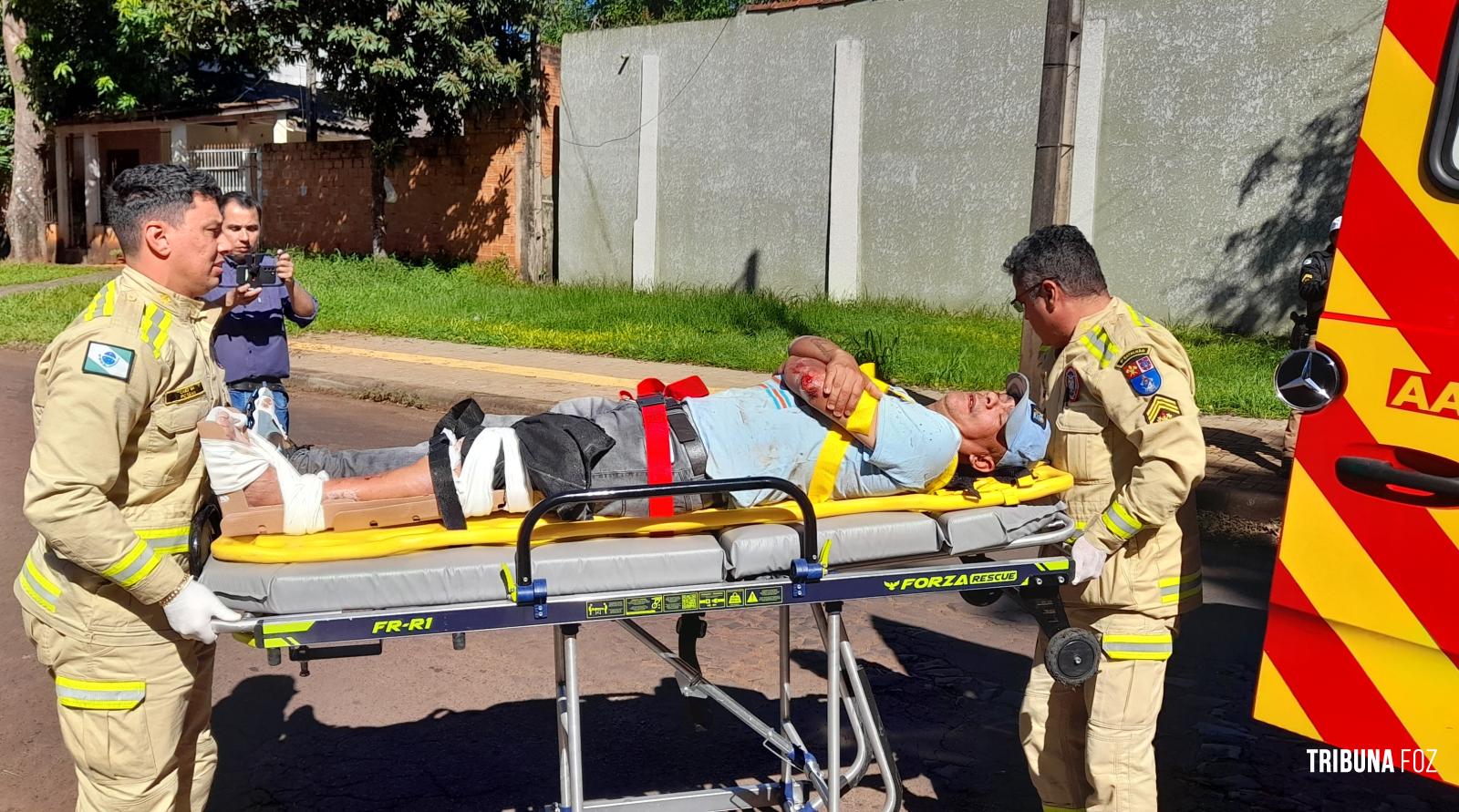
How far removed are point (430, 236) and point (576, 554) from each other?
55.8 ft

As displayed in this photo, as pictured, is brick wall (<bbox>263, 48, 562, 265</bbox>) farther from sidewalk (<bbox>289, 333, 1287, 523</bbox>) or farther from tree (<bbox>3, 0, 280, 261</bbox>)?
sidewalk (<bbox>289, 333, 1287, 523</bbox>)

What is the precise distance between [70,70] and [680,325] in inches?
575

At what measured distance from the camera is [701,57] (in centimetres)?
1528

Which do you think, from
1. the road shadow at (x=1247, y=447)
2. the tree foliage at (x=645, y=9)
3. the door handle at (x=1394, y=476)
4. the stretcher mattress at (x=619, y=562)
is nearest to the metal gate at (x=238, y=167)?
the tree foliage at (x=645, y=9)

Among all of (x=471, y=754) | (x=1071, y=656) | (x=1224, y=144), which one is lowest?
(x=471, y=754)

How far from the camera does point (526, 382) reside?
9.95 meters

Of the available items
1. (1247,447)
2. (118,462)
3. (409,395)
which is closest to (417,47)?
(409,395)

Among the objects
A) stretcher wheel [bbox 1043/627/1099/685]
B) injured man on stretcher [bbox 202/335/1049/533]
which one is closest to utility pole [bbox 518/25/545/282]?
injured man on stretcher [bbox 202/335/1049/533]

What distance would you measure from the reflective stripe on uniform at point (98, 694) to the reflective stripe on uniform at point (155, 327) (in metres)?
0.74

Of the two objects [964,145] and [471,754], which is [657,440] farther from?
[964,145]

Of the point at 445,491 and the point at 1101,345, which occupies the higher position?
the point at 1101,345

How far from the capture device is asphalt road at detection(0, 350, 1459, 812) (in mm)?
3604

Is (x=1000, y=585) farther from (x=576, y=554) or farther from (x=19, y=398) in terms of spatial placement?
(x=19, y=398)

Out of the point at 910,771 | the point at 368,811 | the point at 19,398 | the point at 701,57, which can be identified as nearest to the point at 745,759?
the point at 910,771
